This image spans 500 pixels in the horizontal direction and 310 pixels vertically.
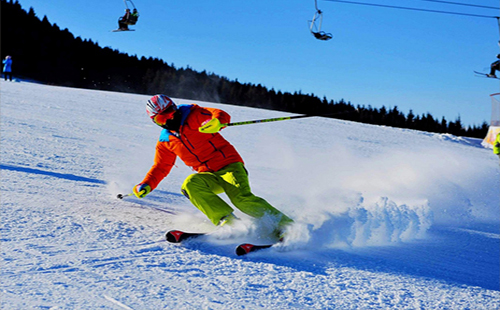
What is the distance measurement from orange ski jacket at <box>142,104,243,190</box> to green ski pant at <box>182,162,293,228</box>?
13 cm

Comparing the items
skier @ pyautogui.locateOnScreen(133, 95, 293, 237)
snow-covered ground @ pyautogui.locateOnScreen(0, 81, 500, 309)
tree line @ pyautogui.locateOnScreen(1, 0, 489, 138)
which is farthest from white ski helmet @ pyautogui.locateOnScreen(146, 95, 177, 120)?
tree line @ pyautogui.locateOnScreen(1, 0, 489, 138)

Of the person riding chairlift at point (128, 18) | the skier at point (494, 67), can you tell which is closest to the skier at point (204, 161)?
the person riding chairlift at point (128, 18)

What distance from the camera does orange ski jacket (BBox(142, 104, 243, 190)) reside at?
12.0 ft

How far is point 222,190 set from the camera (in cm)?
370

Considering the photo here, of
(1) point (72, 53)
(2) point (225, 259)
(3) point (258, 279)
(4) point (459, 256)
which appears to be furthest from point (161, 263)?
(1) point (72, 53)

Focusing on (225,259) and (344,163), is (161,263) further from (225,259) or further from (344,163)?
(344,163)

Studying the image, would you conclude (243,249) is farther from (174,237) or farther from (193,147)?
(193,147)

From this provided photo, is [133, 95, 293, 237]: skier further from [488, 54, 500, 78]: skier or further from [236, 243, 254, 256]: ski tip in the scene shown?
[488, 54, 500, 78]: skier

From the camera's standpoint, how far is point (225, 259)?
271cm

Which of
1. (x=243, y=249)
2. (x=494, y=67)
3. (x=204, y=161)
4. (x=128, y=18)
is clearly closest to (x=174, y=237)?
(x=243, y=249)

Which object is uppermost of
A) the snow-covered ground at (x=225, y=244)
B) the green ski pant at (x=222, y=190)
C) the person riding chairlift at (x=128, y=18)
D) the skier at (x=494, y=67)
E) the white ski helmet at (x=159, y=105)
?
the person riding chairlift at (x=128, y=18)

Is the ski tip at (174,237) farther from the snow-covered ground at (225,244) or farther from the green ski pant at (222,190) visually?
the green ski pant at (222,190)

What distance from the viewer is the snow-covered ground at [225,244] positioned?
7.13 ft

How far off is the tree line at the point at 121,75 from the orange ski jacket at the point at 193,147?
49.1 metres
